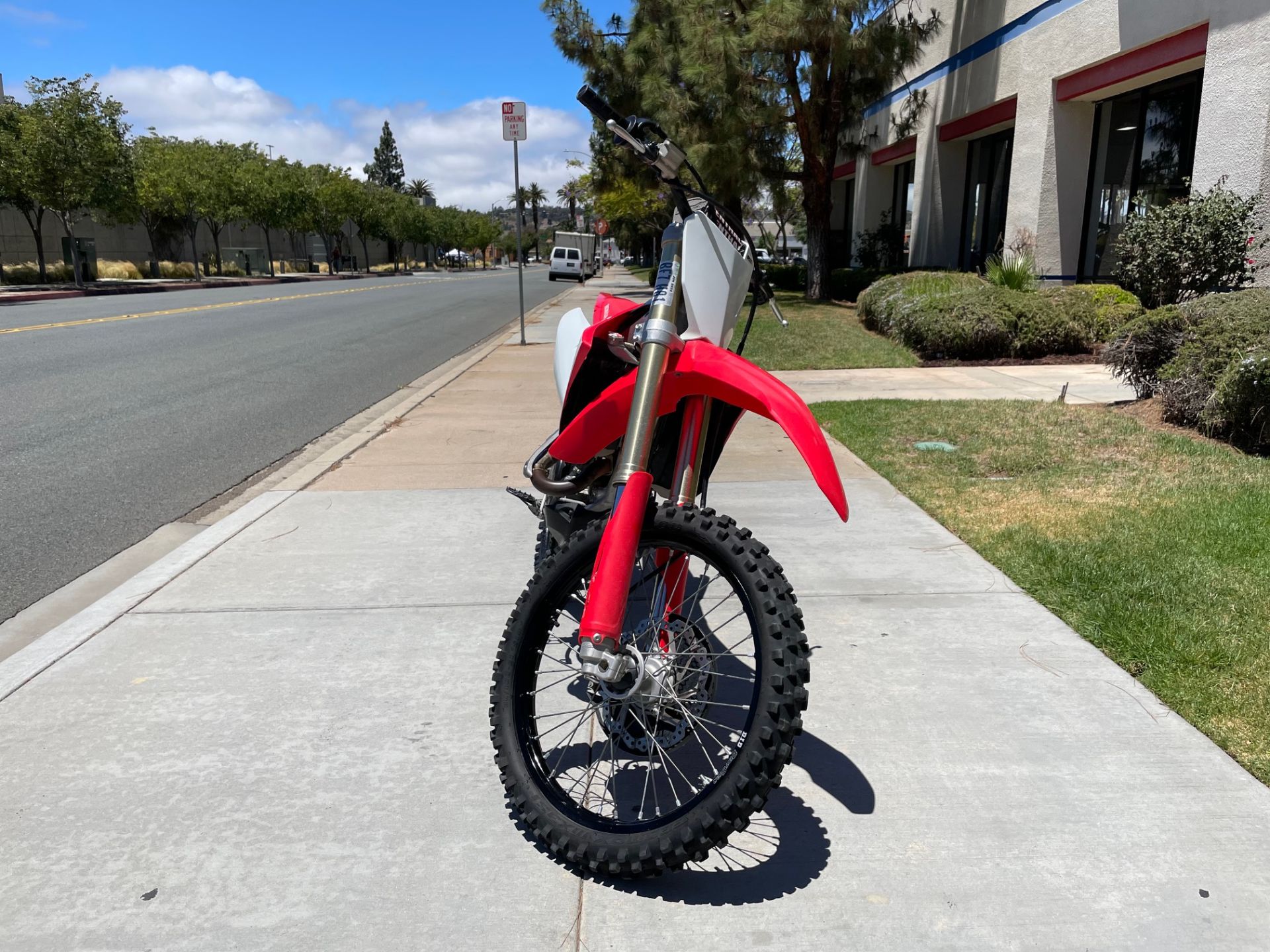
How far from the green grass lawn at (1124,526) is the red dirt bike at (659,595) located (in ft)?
5.35

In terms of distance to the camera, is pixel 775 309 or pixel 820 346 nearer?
pixel 775 309

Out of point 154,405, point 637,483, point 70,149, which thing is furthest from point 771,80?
point 70,149

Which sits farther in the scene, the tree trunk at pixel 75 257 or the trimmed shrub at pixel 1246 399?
the tree trunk at pixel 75 257

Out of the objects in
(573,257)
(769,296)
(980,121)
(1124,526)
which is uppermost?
(980,121)

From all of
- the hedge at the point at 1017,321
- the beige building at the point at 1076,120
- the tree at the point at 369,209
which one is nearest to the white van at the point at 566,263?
the tree at the point at 369,209

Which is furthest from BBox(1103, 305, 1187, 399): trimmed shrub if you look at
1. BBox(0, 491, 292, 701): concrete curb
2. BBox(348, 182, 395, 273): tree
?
BBox(348, 182, 395, 273): tree

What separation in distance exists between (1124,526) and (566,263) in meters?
53.1

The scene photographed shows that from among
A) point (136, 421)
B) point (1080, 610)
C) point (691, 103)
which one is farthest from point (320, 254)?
point (1080, 610)

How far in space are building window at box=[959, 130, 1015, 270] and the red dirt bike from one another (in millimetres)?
18920

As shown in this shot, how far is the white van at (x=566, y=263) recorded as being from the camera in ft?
182

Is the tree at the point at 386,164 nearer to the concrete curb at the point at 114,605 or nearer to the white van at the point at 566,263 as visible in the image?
the white van at the point at 566,263

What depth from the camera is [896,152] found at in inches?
1061

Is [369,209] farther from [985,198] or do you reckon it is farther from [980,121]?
[980,121]

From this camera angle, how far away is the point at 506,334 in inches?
733
